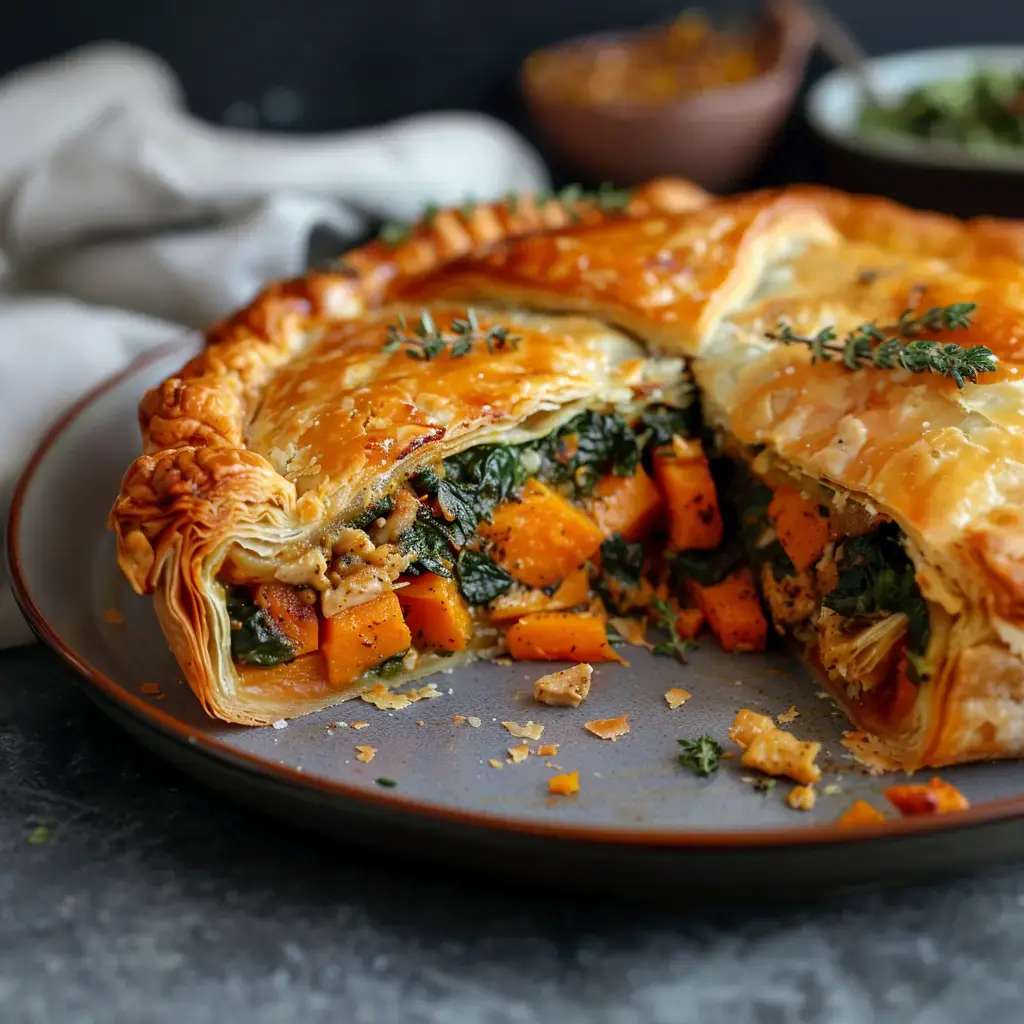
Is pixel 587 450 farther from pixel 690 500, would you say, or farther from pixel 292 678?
pixel 292 678

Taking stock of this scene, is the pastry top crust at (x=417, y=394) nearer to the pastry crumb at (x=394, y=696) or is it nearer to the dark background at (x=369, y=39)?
the pastry crumb at (x=394, y=696)

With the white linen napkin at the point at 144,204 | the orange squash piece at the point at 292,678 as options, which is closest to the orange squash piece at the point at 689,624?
the orange squash piece at the point at 292,678

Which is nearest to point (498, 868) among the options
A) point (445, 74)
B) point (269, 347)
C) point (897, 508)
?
point (897, 508)

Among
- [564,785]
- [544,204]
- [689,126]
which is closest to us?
[564,785]

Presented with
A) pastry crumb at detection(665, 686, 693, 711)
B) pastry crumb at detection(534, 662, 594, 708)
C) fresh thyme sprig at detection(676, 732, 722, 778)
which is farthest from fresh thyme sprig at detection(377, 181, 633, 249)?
fresh thyme sprig at detection(676, 732, 722, 778)

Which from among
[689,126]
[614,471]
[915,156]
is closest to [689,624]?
[614,471]

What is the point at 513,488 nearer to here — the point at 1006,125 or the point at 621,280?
the point at 621,280
